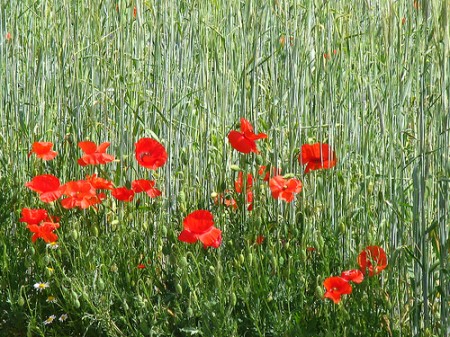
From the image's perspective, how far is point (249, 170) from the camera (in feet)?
7.88

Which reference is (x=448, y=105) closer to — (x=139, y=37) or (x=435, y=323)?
(x=435, y=323)

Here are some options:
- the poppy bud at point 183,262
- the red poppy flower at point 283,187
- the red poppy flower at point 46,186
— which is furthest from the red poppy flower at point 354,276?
the red poppy flower at point 46,186

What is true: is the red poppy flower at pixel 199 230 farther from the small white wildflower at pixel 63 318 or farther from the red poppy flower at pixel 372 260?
the small white wildflower at pixel 63 318

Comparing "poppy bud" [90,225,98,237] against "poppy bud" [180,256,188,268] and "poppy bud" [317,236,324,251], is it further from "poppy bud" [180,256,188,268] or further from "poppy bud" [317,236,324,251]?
"poppy bud" [317,236,324,251]

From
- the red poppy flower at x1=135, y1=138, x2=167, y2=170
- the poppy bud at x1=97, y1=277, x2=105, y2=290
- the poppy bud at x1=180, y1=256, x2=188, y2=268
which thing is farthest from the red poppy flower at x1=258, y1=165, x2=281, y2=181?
the poppy bud at x1=97, y1=277, x2=105, y2=290

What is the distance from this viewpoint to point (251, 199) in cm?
223

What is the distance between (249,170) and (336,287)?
65 centimetres

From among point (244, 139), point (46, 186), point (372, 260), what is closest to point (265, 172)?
point (244, 139)

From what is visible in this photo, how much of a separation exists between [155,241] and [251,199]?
12.0 inches

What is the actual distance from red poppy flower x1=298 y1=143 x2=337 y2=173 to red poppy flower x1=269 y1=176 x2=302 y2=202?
70 mm

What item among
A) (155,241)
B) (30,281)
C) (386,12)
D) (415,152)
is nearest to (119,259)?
(155,241)

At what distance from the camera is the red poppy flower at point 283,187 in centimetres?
199

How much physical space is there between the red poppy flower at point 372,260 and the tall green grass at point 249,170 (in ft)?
0.08

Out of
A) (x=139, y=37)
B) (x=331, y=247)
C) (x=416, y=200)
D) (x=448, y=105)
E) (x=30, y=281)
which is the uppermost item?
(x=139, y=37)
